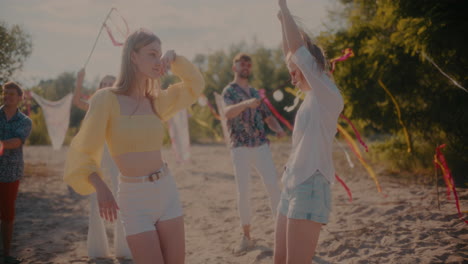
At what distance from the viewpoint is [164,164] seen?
2305 mm

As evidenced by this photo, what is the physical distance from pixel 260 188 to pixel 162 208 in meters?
5.89

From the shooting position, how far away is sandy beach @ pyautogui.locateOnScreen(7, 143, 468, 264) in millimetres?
3967

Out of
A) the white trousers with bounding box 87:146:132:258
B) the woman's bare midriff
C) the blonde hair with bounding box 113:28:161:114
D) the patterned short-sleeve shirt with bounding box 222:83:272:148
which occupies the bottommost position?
the white trousers with bounding box 87:146:132:258

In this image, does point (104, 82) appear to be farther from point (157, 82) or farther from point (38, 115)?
point (38, 115)

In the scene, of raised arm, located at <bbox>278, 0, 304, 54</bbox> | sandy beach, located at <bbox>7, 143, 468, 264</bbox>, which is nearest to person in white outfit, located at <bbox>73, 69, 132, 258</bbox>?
sandy beach, located at <bbox>7, 143, 468, 264</bbox>

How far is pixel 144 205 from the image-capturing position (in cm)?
209

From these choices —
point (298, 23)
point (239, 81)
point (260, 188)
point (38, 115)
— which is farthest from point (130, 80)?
point (38, 115)

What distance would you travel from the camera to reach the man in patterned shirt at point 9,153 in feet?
12.5

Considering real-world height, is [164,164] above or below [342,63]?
below

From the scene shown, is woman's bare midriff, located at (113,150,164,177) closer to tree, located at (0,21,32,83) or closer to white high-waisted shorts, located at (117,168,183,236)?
white high-waisted shorts, located at (117,168,183,236)

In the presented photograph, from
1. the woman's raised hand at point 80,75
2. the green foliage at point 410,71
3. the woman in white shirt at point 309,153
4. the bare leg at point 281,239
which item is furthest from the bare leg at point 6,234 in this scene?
the green foliage at point 410,71

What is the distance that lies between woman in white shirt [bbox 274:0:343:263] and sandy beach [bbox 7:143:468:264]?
2001 mm

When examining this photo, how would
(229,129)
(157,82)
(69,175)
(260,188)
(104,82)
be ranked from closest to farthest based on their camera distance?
(69,175), (157,82), (104,82), (229,129), (260,188)

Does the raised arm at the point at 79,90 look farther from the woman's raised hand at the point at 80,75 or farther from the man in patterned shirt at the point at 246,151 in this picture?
the man in patterned shirt at the point at 246,151
